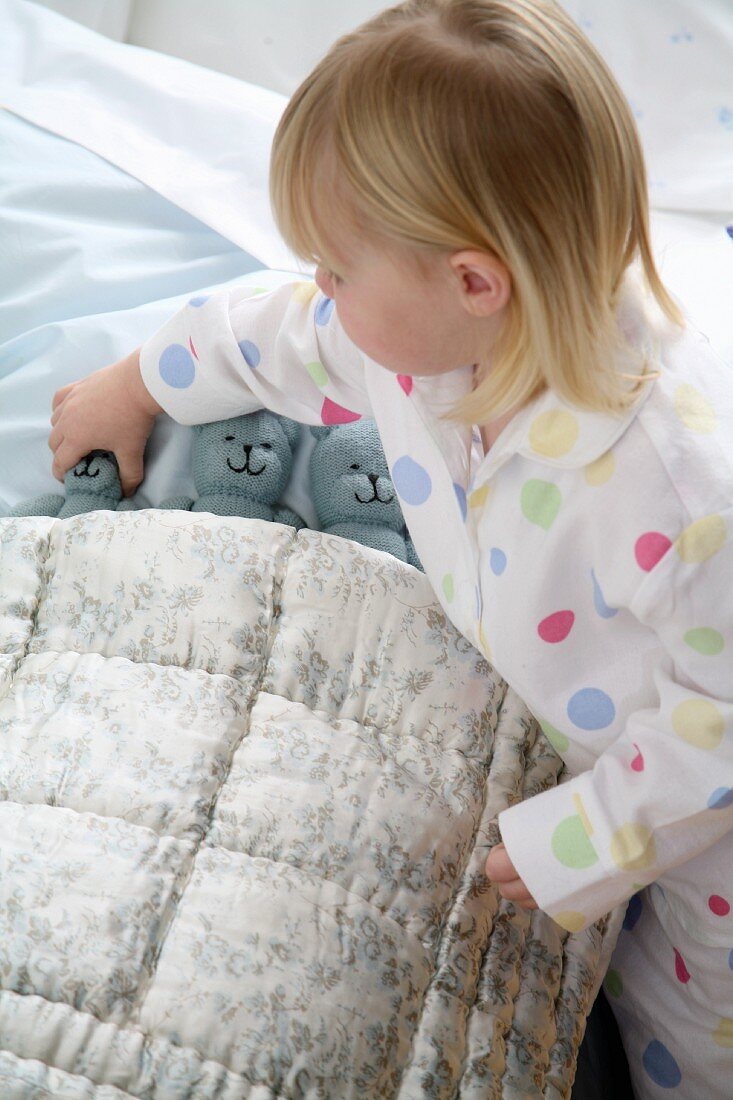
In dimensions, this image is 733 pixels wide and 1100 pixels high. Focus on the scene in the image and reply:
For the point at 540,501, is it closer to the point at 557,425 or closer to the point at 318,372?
the point at 557,425

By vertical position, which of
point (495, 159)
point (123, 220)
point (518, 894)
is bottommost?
point (518, 894)

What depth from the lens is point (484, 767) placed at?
0.82 metres

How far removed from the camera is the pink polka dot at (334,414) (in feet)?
3.08

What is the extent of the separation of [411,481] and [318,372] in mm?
144

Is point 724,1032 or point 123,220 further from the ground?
point 123,220

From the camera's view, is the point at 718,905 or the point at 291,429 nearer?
the point at 718,905

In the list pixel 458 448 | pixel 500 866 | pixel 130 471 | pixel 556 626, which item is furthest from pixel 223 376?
pixel 500 866

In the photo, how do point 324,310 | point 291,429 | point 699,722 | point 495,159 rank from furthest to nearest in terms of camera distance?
point 291,429, point 324,310, point 699,722, point 495,159

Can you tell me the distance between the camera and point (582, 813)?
733 mm

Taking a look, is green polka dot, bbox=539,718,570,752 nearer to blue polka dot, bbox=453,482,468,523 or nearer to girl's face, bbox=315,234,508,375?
blue polka dot, bbox=453,482,468,523

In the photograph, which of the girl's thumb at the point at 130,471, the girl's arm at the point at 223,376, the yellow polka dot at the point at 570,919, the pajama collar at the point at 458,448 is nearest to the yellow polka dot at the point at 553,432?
the pajama collar at the point at 458,448

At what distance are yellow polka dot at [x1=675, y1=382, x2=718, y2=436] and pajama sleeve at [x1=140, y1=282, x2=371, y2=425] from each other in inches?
12.4

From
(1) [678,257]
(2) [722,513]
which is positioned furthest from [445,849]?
→ (1) [678,257]

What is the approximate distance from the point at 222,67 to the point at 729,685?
3.90 ft
